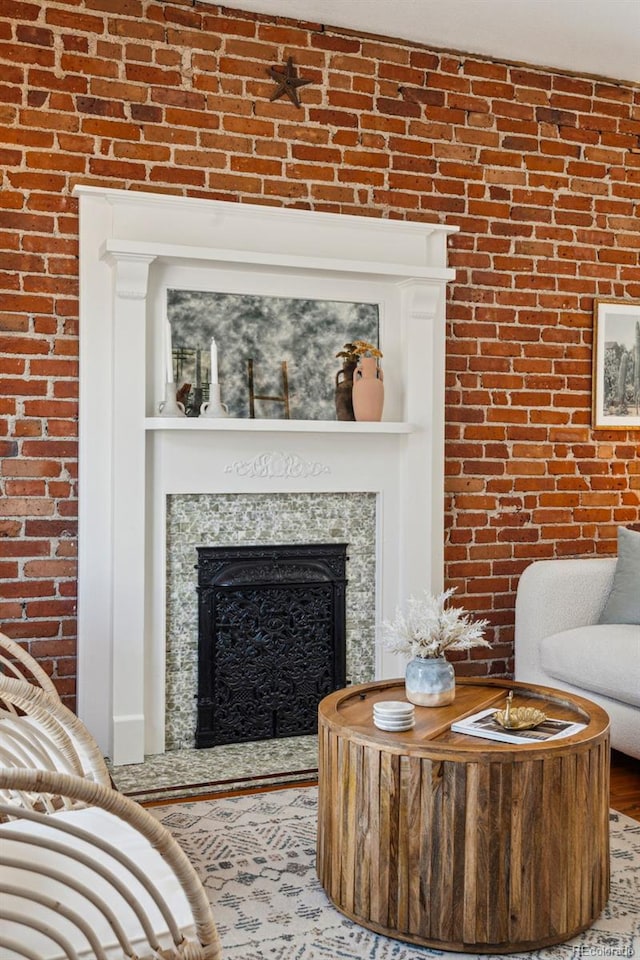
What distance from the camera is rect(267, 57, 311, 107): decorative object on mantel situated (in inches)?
153

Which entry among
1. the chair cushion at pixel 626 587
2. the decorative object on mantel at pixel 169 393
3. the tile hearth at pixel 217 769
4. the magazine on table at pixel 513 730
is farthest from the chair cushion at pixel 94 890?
the chair cushion at pixel 626 587

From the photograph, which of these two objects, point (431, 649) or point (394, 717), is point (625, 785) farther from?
point (394, 717)

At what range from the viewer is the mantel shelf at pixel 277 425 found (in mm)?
3576

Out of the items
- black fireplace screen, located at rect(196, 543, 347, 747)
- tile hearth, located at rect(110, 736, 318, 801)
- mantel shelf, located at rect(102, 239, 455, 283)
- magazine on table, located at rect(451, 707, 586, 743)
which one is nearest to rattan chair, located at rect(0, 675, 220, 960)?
magazine on table, located at rect(451, 707, 586, 743)

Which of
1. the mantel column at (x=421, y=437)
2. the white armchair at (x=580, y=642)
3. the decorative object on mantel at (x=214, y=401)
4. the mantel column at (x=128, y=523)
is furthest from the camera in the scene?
the mantel column at (x=421, y=437)

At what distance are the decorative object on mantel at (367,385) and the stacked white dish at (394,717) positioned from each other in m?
1.67

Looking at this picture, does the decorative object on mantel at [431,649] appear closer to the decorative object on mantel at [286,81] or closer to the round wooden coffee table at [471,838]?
the round wooden coffee table at [471,838]

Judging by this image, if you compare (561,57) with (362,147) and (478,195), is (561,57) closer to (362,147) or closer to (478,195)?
(478,195)

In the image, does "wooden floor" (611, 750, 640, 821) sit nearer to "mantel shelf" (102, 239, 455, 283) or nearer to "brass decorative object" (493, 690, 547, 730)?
"brass decorative object" (493, 690, 547, 730)

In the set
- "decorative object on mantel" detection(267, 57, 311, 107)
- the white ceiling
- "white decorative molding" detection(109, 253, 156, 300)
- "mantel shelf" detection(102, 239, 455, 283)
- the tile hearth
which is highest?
the white ceiling

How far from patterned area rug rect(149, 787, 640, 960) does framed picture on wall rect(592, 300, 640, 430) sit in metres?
2.13

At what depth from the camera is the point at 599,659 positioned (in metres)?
3.53

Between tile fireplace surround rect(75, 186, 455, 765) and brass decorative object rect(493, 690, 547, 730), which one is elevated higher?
tile fireplace surround rect(75, 186, 455, 765)

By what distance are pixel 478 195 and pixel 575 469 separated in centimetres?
138
